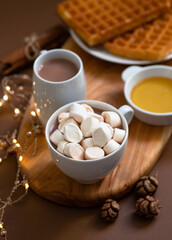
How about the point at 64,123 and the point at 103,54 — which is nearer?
the point at 64,123

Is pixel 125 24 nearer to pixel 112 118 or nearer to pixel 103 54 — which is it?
pixel 103 54

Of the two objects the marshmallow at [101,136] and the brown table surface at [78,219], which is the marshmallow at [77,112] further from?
the brown table surface at [78,219]

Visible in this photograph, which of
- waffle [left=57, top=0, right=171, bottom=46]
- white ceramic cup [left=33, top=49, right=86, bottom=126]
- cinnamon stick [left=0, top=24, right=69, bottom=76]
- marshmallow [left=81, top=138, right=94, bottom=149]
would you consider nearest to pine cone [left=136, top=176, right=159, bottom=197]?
marshmallow [left=81, top=138, right=94, bottom=149]

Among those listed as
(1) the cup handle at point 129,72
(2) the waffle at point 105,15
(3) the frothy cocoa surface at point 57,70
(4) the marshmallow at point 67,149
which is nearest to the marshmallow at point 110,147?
(4) the marshmallow at point 67,149

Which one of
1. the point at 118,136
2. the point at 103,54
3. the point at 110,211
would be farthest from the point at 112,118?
the point at 103,54

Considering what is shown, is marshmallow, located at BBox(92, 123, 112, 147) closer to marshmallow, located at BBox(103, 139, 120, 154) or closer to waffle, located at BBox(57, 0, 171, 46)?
marshmallow, located at BBox(103, 139, 120, 154)

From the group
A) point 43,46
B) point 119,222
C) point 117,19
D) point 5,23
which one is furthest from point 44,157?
point 5,23
